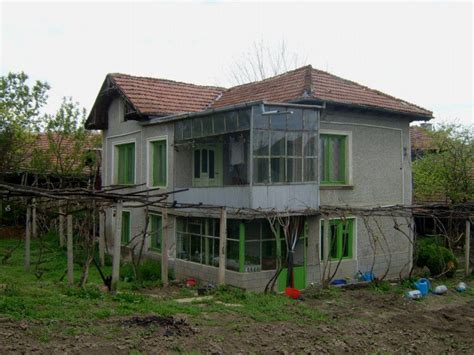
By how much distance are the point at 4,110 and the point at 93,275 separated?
32.0ft

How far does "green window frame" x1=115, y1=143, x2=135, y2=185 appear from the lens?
74.2 feet

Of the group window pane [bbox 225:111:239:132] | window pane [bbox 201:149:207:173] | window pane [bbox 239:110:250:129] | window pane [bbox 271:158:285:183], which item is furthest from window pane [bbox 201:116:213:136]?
window pane [bbox 271:158:285:183]

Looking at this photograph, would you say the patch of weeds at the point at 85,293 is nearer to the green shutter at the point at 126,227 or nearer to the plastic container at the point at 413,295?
the plastic container at the point at 413,295

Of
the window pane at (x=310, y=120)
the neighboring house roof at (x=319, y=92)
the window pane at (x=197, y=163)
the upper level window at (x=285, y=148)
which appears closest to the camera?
the upper level window at (x=285, y=148)

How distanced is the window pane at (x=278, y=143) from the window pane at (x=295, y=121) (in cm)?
37

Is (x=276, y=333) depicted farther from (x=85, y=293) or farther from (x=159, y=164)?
(x=159, y=164)

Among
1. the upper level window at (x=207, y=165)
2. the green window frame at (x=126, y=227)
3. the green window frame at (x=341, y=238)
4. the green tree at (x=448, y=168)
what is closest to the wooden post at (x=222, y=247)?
the upper level window at (x=207, y=165)

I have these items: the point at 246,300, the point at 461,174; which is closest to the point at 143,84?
the point at 246,300

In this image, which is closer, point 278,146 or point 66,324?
point 66,324

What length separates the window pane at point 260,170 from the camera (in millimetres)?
15133

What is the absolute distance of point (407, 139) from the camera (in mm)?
20078

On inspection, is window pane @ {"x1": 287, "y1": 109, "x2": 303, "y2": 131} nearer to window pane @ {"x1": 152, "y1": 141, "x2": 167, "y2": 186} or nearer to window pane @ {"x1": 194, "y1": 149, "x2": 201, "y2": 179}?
window pane @ {"x1": 194, "y1": 149, "x2": 201, "y2": 179}

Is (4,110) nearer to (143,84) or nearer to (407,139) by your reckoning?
(143,84)

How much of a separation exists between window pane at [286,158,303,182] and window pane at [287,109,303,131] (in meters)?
0.90
